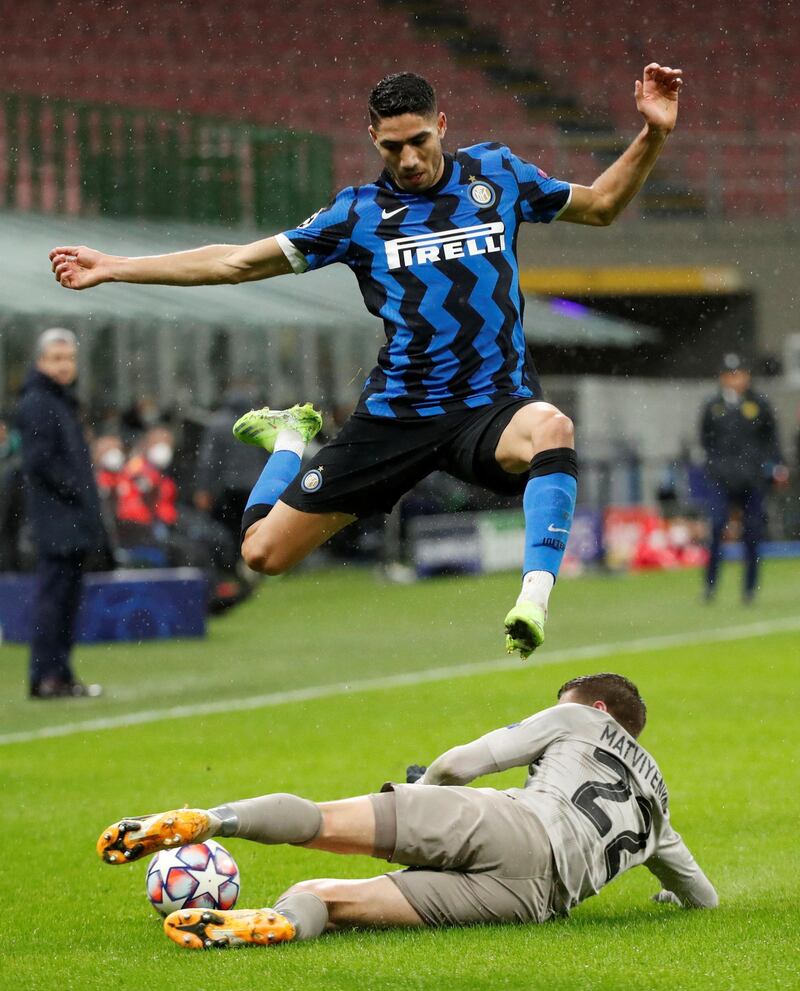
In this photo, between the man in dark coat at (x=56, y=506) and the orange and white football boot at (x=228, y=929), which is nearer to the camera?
the orange and white football boot at (x=228, y=929)

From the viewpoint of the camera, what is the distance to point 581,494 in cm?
2144

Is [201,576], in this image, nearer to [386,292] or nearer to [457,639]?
[457,639]

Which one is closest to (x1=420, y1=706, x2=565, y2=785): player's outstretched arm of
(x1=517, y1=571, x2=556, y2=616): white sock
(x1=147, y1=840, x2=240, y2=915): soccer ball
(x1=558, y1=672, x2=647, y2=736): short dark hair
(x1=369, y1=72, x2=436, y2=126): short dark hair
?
(x1=558, y1=672, x2=647, y2=736): short dark hair

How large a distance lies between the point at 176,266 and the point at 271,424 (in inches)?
41.0

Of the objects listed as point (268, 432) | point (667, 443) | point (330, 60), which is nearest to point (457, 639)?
point (268, 432)

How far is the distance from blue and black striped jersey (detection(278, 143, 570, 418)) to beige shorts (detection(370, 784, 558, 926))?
5.36 feet

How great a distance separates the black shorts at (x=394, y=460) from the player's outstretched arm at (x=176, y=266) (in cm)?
66

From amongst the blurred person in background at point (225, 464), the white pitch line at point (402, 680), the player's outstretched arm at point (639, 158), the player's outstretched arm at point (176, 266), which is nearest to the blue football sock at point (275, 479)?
the player's outstretched arm at point (176, 266)

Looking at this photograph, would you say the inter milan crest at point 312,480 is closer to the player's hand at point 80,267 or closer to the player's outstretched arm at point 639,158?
the player's hand at point 80,267

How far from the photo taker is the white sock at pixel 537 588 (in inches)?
213

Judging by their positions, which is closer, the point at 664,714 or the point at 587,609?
the point at 664,714

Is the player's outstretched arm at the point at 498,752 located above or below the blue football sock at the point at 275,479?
below

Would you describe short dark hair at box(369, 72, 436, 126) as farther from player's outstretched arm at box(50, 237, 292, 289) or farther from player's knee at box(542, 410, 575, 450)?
player's knee at box(542, 410, 575, 450)

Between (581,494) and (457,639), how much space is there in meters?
7.69
